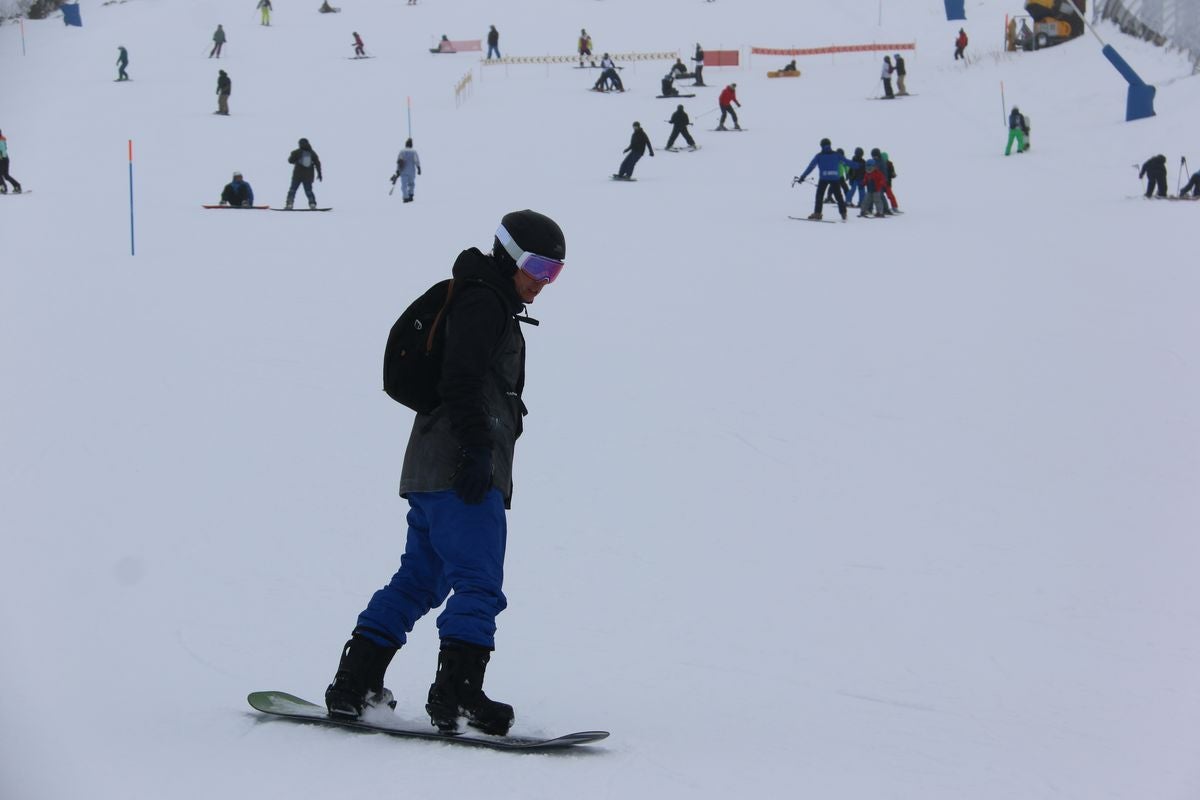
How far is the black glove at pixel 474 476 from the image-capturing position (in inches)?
130

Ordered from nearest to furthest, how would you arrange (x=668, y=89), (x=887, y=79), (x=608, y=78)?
(x=887, y=79) < (x=668, y=89) < (x=608, y=78)

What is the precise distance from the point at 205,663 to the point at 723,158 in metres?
21.8

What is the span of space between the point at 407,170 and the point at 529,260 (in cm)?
1632

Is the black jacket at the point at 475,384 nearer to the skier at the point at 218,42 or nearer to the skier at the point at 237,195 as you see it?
the skier at the point at 237,195

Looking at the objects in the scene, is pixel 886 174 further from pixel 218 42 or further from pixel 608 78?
pixel 218 42

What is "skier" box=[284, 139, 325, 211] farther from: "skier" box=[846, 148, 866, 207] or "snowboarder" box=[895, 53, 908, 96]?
"snowboarder" box=[895, 53, 908, 96]

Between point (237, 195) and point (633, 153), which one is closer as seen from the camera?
point (237, 195)

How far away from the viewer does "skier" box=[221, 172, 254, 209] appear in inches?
717

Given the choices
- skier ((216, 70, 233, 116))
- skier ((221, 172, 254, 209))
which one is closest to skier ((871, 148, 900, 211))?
skier ((221, 172, 254, 209))

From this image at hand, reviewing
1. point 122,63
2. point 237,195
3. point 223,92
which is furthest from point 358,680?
point 122,63

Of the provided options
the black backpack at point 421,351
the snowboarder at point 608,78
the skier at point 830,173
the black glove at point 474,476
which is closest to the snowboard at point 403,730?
the black glove at point 474,476

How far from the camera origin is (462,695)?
342 centimetres

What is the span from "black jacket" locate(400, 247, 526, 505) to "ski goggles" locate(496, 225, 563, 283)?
0.06 metres

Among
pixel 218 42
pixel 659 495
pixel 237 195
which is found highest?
pixel 218 42
